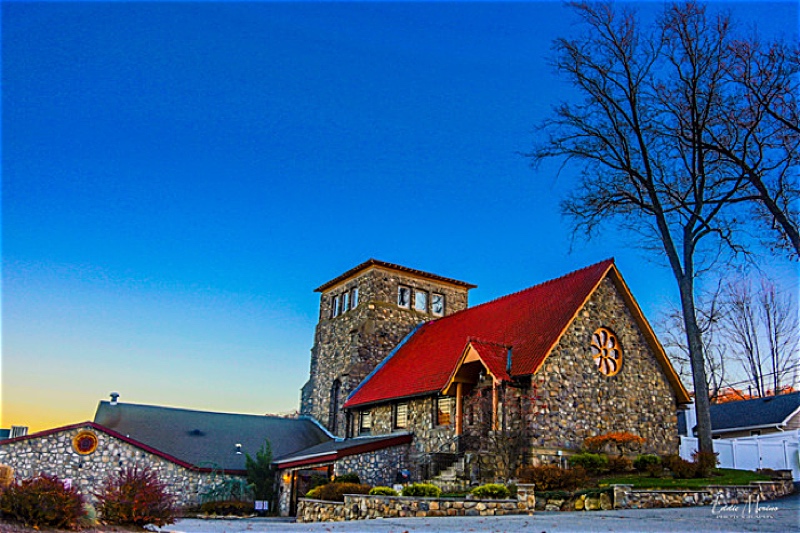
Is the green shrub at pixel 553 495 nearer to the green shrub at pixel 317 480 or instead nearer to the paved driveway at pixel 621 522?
the paved driveway at pixel 621 522

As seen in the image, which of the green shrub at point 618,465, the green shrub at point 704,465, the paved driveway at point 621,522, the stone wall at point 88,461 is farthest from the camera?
the stone wall at point 88,461

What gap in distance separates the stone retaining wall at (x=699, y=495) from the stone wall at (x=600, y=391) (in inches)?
160

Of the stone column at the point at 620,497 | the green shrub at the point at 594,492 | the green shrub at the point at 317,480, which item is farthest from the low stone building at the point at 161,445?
the stone column at the point at 620,497

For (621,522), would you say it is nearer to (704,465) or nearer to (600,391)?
(704,465)

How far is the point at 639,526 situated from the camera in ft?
33.7

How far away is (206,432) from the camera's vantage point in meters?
27.6

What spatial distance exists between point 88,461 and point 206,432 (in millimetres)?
5893

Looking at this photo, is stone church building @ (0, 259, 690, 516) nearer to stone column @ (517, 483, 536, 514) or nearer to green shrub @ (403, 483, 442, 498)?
green shrub @ (403, 483, 442, 498)

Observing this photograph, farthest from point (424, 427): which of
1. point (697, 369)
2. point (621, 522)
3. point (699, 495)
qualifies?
point (621, 522)

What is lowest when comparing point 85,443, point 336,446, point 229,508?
point 229,508

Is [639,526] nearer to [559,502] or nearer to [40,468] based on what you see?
[559,502]

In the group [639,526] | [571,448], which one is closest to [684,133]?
[571,448]

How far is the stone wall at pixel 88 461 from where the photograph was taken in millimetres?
21359

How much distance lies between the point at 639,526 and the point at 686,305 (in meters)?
11.9
